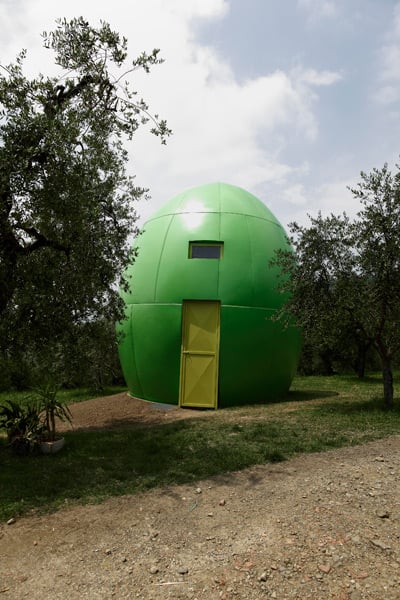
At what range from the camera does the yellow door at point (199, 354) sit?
38.7 ft

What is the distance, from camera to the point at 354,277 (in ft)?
34.6

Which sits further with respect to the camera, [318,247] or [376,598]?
[318,247]

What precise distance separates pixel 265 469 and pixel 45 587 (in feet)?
11.9

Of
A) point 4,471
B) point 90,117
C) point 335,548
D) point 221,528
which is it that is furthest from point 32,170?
point 335,548

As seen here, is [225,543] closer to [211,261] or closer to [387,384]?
[387,384]

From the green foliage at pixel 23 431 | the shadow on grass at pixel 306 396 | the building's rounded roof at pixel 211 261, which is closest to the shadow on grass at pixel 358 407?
the shadow on grass at pixel 306 396

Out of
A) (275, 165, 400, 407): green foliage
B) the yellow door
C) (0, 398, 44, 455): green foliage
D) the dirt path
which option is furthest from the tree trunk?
(0, 398, 44, 455): green foliage

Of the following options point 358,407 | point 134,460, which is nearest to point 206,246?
point 358,407

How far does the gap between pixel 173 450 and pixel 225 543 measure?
338 cm

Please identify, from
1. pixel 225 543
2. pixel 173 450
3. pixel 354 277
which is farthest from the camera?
pixel 354 277

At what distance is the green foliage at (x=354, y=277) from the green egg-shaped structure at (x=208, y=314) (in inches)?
45.8

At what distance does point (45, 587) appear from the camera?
361 cm

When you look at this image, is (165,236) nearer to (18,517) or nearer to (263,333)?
(263,333)

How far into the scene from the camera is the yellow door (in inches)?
464
